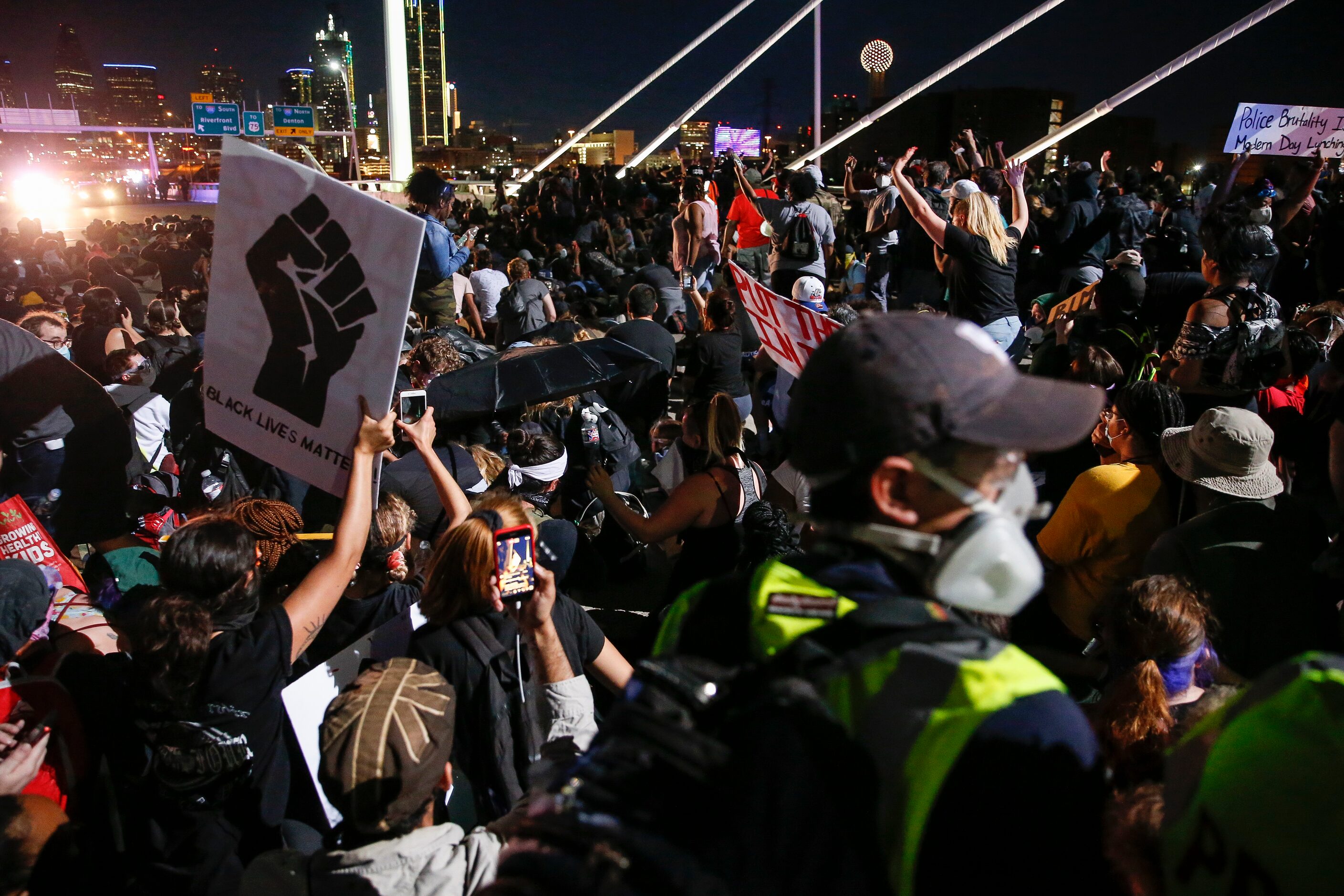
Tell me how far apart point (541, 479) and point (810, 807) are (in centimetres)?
402

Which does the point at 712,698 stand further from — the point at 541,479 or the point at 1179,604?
the point at 541,479

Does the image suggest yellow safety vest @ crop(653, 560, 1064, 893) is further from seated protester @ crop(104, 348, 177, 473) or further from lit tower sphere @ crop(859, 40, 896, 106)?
lit tower sphere @ crop(859, 40, 896, 106)

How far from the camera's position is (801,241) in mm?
9164

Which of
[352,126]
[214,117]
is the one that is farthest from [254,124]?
[352,126]

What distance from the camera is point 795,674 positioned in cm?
114

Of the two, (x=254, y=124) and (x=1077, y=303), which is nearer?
(x=1077, y=303)

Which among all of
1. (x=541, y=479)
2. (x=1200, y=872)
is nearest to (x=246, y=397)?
(x=541, y=479)

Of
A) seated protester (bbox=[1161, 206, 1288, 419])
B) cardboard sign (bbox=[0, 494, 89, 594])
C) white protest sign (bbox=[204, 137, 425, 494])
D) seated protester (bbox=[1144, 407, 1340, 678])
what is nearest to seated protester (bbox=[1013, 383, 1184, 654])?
seated protester (bbox=[1144, 407, 1340, 678])

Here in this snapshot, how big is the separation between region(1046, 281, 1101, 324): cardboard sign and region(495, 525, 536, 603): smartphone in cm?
569

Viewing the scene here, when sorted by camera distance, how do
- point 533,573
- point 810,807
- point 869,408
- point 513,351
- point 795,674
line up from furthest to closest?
1. point 513,351
2. point 533,573
3. point 869,408
4. point 795,674
5. point 810,807

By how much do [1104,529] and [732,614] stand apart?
2858 millimetres

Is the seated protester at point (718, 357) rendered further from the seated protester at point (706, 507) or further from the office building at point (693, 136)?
the office building at point (693, 136)

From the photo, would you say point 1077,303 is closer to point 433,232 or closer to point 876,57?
point 433,232

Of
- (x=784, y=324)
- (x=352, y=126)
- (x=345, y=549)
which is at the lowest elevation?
(x=345, y=549)
